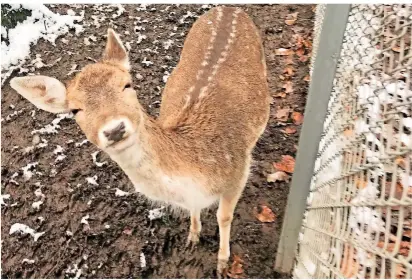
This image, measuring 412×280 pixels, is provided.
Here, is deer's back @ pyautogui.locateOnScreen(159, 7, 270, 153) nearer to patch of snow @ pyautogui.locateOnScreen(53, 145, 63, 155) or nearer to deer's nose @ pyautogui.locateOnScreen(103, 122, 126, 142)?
deer's nose @ pyautogui.locateOnScreen(103, 122, 126, 142)

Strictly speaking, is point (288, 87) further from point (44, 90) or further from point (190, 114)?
point (44, 90)

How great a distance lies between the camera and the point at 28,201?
396 cm

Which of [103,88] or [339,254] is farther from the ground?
[103,88]

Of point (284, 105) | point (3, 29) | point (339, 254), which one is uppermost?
point (3, 29)

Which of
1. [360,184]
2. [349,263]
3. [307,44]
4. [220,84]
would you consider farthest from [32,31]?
[349,263]

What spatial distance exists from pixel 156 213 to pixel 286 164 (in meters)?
1.12

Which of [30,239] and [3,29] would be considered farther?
[3,29]

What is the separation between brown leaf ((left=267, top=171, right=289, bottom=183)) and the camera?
405 cm

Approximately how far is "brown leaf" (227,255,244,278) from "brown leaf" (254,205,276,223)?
0.36 meters

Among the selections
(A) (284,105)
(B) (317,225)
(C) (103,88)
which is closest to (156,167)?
(C) (103,88)

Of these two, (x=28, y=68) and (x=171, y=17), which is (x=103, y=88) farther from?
(x=171, y=17)

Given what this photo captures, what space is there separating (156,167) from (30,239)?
1.49 metres

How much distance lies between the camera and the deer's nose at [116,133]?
7.47ft

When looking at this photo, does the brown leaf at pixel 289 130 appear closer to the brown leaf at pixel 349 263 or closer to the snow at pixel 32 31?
the brown leaf at pixel 349 263
